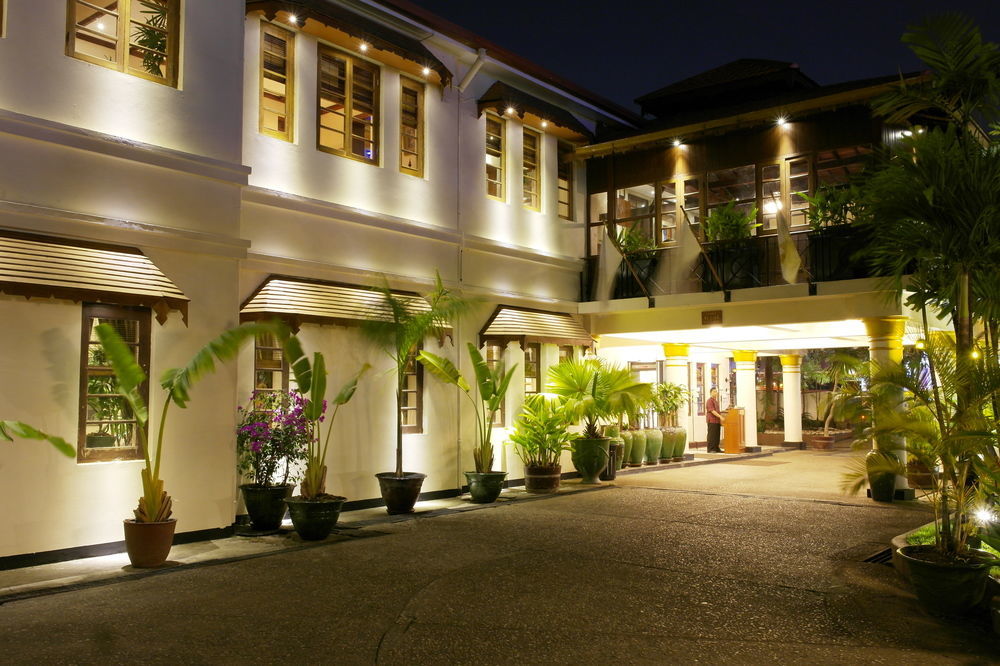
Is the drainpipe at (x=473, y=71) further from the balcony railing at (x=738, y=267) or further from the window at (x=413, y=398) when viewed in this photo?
the balcony railing at (x=738, y=267)

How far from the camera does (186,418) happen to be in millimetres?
10125

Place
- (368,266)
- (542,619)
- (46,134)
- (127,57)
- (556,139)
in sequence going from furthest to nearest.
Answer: (556,139)
(368,266)
(127,57)
(46,134)
(542,619)

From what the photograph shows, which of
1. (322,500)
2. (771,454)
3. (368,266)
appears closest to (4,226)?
(322,500)

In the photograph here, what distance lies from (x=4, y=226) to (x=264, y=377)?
3925 mm

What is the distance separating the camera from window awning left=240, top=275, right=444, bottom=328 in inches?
444

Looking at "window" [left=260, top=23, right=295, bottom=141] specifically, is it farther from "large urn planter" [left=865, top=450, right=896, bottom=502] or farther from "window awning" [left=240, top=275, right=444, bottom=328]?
"large urn planter" [left=865, top=450, right=896, bottom=502]

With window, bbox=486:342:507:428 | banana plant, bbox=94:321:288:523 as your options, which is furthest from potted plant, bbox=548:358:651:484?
banana plant, bbox=94:321:288:523

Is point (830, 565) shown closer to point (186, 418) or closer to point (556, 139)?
point (186, 418)

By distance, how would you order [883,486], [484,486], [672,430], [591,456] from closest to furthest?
[484,486] → [883,486] → [591,456] → [672,430]

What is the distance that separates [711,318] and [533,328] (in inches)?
134

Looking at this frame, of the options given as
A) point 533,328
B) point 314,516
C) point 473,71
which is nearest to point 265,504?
point 314,516

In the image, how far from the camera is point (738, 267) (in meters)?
16.0

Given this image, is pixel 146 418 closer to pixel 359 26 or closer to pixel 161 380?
pixel 161 380

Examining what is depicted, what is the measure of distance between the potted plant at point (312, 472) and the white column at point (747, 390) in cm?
1471
